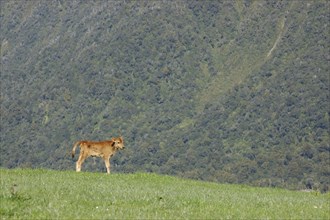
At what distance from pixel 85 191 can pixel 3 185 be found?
2781 millimetres

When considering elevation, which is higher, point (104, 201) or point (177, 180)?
point (177, 180)

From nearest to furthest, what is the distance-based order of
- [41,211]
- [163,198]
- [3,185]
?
[41,211] < [163,198] < [3,185]

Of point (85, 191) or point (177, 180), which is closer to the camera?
point (85, 191)

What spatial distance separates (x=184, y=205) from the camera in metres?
18.9

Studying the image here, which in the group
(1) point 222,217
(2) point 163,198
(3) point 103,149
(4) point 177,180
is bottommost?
(1) point 222,217

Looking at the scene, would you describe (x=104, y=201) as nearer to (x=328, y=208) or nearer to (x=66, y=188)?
(x=66, y=188)

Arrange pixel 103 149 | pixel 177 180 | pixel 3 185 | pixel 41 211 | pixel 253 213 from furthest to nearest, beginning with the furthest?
pixel 103 149 → pixel 177 180 → pixel 3 185 → pixel 253 213 → pixel 41 211

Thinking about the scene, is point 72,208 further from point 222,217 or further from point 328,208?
point 328,208

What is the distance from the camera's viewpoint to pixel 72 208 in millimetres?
17266

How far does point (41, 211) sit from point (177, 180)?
15250mm

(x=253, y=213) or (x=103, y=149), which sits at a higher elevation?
(x=103, y=149)

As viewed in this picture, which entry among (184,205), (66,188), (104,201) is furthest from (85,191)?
(184,205)

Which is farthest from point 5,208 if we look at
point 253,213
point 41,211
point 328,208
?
point 328,208

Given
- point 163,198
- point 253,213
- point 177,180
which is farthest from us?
point 177,180
